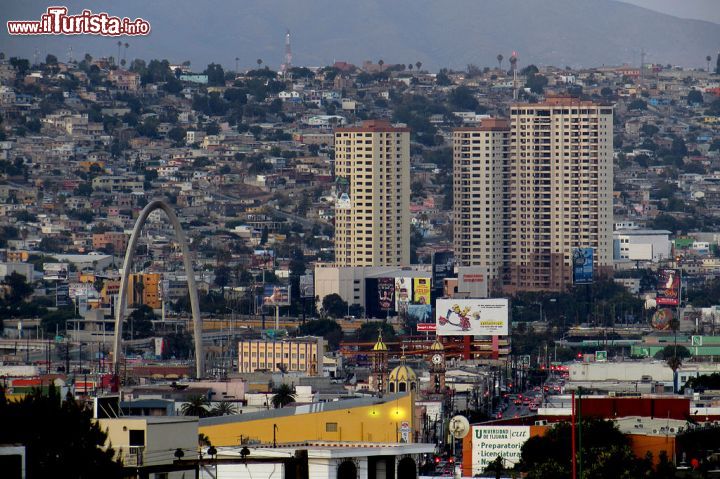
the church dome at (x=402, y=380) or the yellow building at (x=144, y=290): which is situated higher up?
the yellow building at (x=144, y=290)


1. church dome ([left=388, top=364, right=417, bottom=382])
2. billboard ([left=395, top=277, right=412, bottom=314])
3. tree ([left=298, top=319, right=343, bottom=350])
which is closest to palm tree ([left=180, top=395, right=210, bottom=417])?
church dome ([left=388, top=364, right=417, bottom=382])

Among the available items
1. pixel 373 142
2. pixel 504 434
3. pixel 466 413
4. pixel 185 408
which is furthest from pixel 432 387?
pixel 373 142

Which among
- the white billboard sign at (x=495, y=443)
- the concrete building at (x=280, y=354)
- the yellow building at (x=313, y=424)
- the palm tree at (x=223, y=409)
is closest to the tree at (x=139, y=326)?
the concrete building at (x=280, y=354)

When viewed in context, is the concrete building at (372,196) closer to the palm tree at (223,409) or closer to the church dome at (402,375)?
the church dome at (402,375)

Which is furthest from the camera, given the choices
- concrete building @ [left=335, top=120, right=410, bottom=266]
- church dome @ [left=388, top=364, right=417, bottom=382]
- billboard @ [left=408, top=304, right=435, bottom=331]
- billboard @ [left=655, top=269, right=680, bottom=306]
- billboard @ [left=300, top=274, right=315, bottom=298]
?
concrete building @ [left=335, top=120, right=410, bottom=266]

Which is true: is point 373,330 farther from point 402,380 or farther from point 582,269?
point 402,380

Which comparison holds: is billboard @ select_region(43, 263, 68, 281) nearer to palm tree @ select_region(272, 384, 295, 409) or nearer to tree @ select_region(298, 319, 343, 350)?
tree @ select_region(298, 319, 343, 350)
